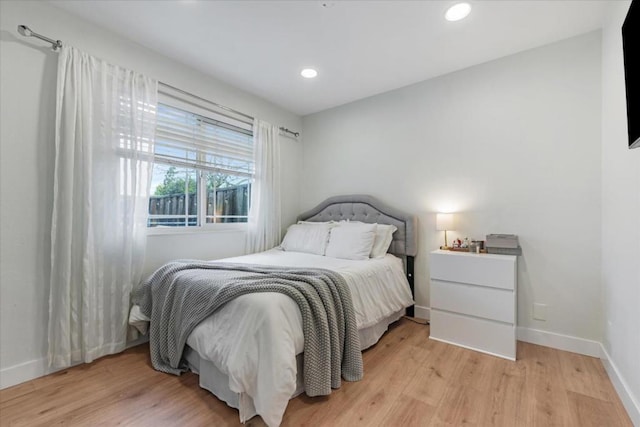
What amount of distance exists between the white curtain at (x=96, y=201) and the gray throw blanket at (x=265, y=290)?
305 millimetres

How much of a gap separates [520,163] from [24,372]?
407cm

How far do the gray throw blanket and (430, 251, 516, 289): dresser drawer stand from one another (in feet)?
3.40

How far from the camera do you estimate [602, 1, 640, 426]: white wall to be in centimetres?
146

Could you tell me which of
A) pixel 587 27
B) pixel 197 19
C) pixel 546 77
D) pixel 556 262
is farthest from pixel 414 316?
pixel 197 19

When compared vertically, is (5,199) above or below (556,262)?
above

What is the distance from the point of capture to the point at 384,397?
1.65 metres

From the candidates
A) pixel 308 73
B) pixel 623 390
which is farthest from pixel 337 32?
pixel 623 390

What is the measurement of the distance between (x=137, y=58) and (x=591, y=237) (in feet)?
13.3

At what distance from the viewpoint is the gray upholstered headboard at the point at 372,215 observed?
2.97 metres

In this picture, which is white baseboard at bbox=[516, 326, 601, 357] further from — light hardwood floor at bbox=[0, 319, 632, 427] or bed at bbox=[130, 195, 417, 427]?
bed at bbox=[130, 195, 417, 427]

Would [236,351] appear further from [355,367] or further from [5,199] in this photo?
[5,199]

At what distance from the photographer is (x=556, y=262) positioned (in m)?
2.31

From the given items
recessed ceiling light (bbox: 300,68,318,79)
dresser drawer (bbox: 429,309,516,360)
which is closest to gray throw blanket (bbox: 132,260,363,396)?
dresser drawer (bbox: 429,309,516,360)

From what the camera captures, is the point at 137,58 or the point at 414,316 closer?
the point at 137,58
